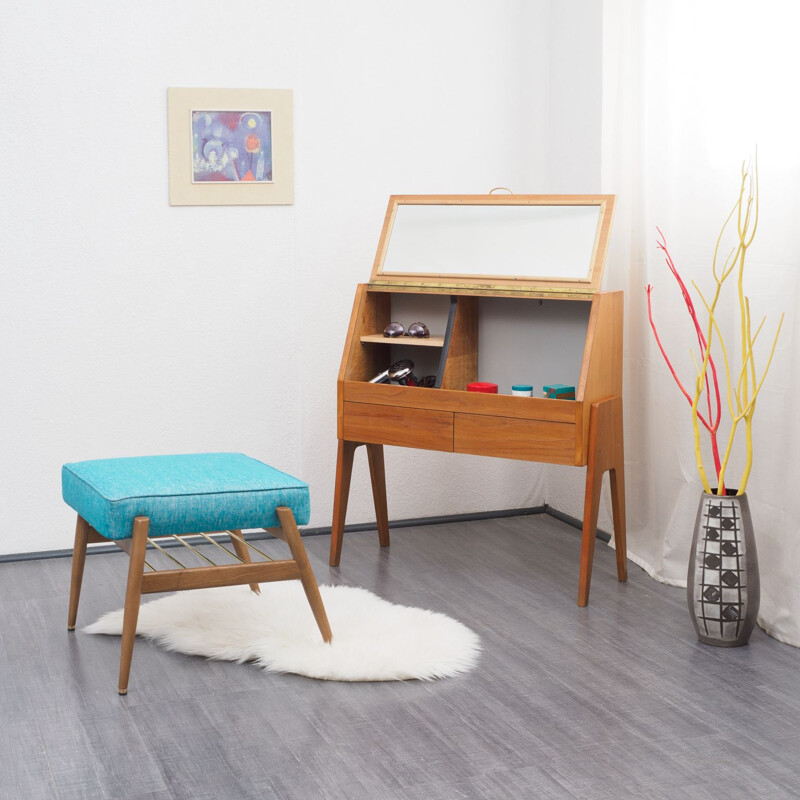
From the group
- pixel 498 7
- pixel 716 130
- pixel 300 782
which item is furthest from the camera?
pixel 498 7

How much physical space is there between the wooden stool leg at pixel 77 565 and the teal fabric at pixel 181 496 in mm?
83

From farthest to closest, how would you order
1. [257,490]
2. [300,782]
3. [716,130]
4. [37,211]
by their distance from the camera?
[37,211], [716,130], [257,490], [300,782]

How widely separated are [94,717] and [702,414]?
1968 mm

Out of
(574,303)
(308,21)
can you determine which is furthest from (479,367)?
(308,21)

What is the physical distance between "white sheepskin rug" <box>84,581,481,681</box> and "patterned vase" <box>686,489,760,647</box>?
625mm

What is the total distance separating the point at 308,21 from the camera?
389 cm

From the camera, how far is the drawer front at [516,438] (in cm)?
322

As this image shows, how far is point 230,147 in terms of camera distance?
12.7 ft

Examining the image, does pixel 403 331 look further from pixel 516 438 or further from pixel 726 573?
pixel 726 573

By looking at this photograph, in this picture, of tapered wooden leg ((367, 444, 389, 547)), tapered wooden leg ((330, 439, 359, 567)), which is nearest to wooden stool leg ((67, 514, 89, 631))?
tapered wooden leg ((330, 439, 359, 567))

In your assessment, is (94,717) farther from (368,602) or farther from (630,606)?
(630,606)

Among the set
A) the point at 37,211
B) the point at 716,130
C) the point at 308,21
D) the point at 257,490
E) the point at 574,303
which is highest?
the point at 308,21

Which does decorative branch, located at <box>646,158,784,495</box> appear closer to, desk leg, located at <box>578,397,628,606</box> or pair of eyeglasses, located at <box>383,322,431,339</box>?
desk leg, located at <box>578,397,628,606</box>

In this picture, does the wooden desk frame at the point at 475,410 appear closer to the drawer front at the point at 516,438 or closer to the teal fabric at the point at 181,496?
the drawer front at the point at 516,438
